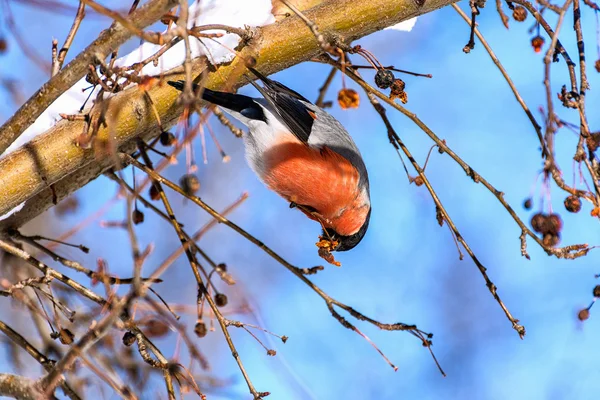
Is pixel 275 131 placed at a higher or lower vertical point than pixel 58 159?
higher

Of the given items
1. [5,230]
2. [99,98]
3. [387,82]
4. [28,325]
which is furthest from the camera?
[28,325]

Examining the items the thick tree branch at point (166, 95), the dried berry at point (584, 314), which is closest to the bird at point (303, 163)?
the thick tree branch at point (166, 95)

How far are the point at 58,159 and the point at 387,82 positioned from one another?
1.02m

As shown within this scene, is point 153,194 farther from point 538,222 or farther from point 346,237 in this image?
point 538,222

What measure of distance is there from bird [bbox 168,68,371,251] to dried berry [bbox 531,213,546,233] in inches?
42.9

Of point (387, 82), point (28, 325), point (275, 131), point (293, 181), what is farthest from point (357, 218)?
point (28, 325)

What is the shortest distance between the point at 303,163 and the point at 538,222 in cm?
126

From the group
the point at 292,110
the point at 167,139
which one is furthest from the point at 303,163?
the point at 167,139

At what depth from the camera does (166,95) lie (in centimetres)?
196

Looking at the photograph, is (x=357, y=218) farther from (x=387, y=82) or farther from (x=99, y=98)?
(x=99, y=98)

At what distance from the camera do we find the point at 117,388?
1657 mm

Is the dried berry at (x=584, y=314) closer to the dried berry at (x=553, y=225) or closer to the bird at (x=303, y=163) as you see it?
the dried berry at (x=553, y=225)

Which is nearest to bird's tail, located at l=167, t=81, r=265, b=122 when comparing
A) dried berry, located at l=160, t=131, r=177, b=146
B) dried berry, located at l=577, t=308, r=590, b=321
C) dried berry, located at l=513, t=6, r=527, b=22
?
dried berry, located at l=160, t=131, r=177, b=146

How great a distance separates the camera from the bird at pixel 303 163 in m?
2.83
